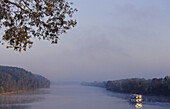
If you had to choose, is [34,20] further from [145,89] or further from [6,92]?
[6,92]

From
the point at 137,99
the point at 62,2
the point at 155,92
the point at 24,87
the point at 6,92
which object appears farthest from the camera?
the point at 24,87

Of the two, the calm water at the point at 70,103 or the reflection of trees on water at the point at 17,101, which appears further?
the reflection of trees on water at the point at 17,101

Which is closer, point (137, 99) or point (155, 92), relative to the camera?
point (137, 99)

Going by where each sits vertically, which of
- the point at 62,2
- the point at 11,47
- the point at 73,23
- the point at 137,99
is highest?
the point at 62,2

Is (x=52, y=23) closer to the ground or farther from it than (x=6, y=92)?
farther from it

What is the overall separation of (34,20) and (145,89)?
61950mm

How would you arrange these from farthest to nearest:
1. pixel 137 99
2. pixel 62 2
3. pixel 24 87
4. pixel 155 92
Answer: pixel 24 87 < pixel 155 92 < pixel 137 99 < pixel 62 2

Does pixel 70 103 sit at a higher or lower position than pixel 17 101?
lower

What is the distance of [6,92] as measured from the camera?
257ft

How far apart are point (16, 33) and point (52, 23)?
99 cm

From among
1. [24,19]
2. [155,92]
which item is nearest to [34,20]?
[24,19]

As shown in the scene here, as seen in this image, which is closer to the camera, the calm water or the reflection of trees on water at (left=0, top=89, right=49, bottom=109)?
the calm water

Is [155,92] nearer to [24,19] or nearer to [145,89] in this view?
[145,89]

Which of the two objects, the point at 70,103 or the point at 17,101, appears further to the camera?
the point at 17,101
